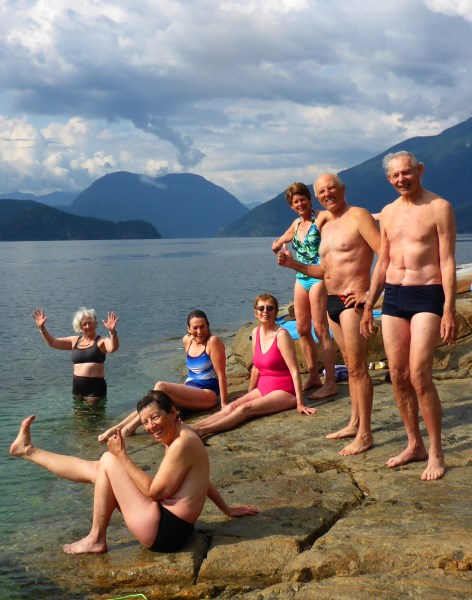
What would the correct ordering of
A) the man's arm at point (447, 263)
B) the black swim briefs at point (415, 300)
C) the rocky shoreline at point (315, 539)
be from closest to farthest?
the rocky shoreline at point (315, 539), the man's arm at point (447, 263), the black swim briefs at point (415, 300)

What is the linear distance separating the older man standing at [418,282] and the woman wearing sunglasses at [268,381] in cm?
252

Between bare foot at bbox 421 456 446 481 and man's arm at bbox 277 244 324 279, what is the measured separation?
242cm

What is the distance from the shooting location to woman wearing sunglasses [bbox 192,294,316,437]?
8984 mm

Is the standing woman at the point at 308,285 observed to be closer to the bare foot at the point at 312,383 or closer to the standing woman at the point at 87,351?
the bare foot at the point at 312,383

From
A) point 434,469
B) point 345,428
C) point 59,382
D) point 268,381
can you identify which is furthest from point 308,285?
point 59,382

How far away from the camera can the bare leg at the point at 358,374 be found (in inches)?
291

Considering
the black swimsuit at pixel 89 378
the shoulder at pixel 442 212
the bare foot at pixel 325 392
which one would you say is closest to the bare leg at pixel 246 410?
the bare foot at pixel 325 392

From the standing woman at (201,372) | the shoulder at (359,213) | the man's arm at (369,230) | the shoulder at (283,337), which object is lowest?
the standing woman at (201,372)

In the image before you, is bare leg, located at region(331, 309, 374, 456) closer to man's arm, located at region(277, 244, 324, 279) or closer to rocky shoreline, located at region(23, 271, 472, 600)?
rocky shoreline, located at region(23, 271, 472, 600)

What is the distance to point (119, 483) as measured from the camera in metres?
5.44

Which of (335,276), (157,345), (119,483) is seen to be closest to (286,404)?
(335,276)

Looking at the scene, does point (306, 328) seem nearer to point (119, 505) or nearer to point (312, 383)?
point (312, 383)

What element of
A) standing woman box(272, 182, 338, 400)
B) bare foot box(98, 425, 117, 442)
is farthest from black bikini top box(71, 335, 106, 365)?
standing woman box(272, 182, 338, 400)

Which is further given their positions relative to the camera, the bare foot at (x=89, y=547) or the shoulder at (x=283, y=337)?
the shoulder at (x=283, y=337)
